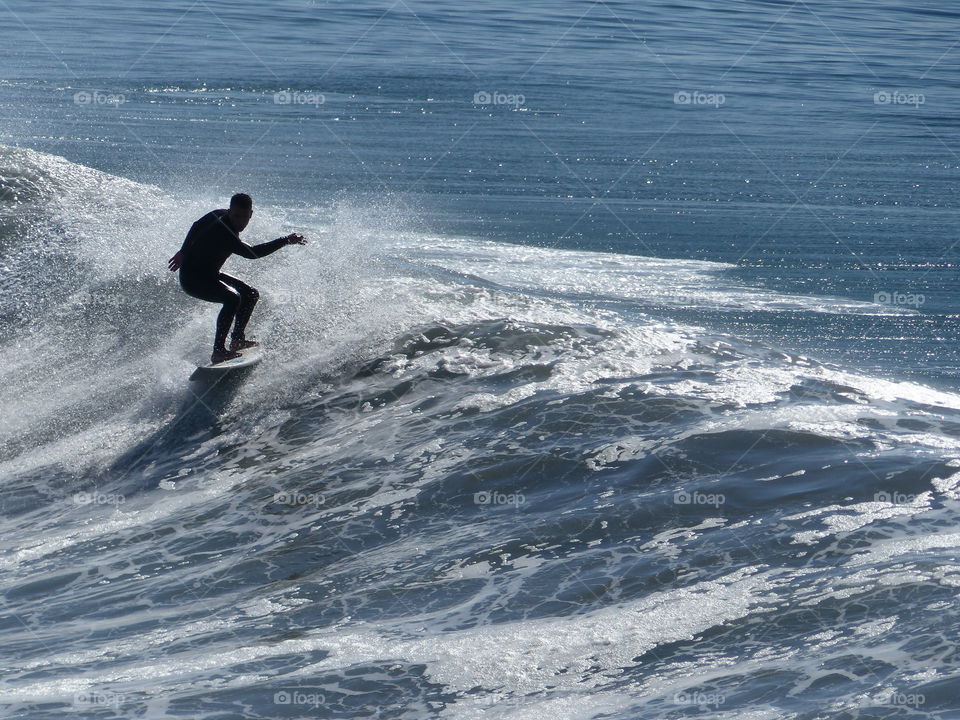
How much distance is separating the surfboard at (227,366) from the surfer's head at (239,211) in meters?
1.27

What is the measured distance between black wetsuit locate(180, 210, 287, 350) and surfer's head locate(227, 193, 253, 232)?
0.09 m

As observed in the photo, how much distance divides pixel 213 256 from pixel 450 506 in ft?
11.1

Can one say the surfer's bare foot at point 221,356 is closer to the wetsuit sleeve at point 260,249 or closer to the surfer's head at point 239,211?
the wetsuit sleeve at point 260,249

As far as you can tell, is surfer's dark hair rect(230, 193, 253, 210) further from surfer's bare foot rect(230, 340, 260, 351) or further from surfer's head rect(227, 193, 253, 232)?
surfer's bare foot rect(230, 340, 260, 351)

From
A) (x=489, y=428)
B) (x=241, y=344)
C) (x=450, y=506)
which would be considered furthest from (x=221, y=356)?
(x=450, y=506)

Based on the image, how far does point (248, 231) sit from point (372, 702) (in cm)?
899

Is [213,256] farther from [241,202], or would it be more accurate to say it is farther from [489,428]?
[489,428]

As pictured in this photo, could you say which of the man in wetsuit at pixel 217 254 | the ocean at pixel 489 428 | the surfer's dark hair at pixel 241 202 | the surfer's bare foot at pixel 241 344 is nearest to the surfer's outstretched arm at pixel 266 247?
the man in wetsuit at pixel 217 254

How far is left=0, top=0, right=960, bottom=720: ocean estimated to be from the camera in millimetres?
6172

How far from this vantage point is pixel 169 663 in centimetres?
652

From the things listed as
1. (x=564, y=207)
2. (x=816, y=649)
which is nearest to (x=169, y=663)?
(x=816, y=649)

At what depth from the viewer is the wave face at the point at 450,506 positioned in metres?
6.04

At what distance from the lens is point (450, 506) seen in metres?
8.25

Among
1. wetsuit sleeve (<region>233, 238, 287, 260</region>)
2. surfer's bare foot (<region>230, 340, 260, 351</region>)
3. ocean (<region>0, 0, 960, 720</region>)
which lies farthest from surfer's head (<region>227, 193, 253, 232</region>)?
ocean (<region>0, 0, 960, 720</region>)
